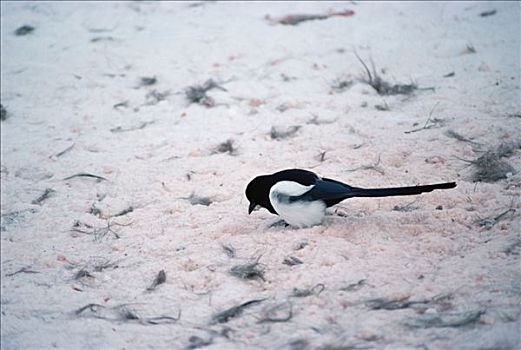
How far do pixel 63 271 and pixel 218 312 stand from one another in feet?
3.15

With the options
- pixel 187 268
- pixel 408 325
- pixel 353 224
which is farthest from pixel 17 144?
pixel 408 325

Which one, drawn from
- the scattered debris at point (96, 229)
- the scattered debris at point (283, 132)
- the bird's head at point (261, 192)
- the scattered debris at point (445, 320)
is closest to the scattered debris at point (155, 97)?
the scattered debris at point (283, 132)

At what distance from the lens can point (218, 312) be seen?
115 inches

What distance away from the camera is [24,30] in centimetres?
678

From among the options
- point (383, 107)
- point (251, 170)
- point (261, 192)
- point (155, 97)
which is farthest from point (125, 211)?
point (383, 107)

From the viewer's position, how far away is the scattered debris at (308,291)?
292 centimetres

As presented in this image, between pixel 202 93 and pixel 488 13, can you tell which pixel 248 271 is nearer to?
pixel 202 93

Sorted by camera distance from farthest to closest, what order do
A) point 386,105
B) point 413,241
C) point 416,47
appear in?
1. point 416,47
2. point 386,105
3. point 413,241

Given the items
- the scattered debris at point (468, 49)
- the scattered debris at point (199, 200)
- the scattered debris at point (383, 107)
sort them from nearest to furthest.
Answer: the scattered debris at point (199, 200), the scattered debris at point (383, 107), the scattered debris at point (468, 49)

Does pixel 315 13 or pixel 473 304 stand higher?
pixel 473 304

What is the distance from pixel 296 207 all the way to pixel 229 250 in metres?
0.34

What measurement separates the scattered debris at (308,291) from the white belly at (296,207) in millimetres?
551

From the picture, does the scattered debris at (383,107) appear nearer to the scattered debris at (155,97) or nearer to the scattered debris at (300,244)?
the scattered debris at (155,97)

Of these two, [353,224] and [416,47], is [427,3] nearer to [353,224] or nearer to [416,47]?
[416,47]
